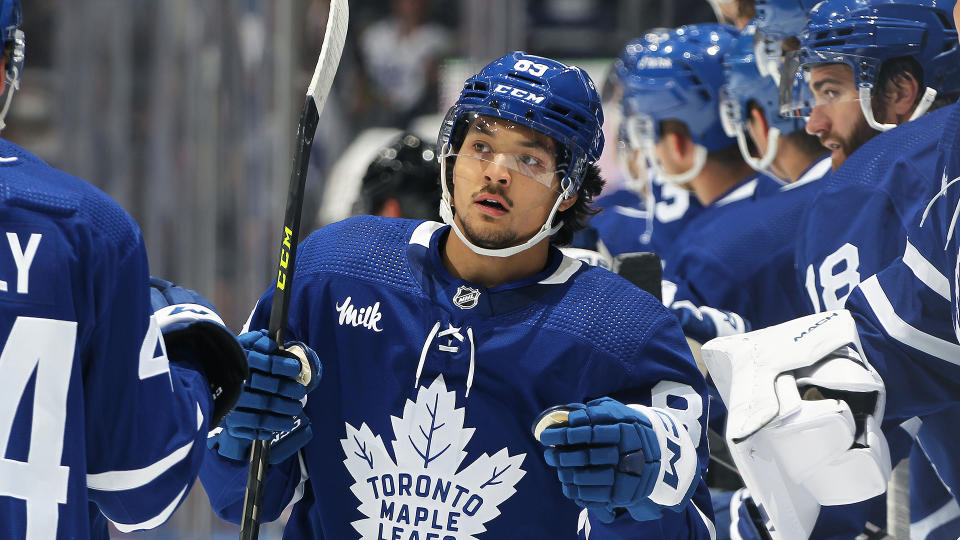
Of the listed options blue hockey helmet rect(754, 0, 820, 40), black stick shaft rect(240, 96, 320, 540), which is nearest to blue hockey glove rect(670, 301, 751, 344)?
blue hockey helmet rect(754, 0, 820, 40)

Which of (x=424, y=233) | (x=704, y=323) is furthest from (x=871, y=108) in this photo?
(x=424, y=233)

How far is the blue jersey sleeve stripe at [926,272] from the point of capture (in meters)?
2.17

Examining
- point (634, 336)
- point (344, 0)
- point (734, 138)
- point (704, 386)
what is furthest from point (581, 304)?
point (734, 138)

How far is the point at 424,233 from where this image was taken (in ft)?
8.06

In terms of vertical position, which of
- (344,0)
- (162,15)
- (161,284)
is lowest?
(162,15)

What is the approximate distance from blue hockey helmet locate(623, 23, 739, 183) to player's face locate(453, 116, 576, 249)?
1.70 m

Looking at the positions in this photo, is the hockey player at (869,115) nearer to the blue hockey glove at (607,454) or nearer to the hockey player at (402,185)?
the blue hockey glove at (607,454)

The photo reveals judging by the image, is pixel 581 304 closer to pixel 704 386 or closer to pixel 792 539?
pixel 704 386

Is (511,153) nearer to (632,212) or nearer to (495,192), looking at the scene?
(495,192)

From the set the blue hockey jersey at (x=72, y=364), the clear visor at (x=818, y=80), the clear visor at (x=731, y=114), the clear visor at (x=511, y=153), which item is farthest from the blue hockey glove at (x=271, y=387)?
the clear visor at (x=731, y=114)

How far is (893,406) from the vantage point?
2.32m

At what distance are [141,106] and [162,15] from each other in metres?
0.40

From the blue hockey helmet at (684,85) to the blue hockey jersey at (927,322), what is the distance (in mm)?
1605

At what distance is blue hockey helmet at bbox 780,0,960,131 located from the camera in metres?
2.59
